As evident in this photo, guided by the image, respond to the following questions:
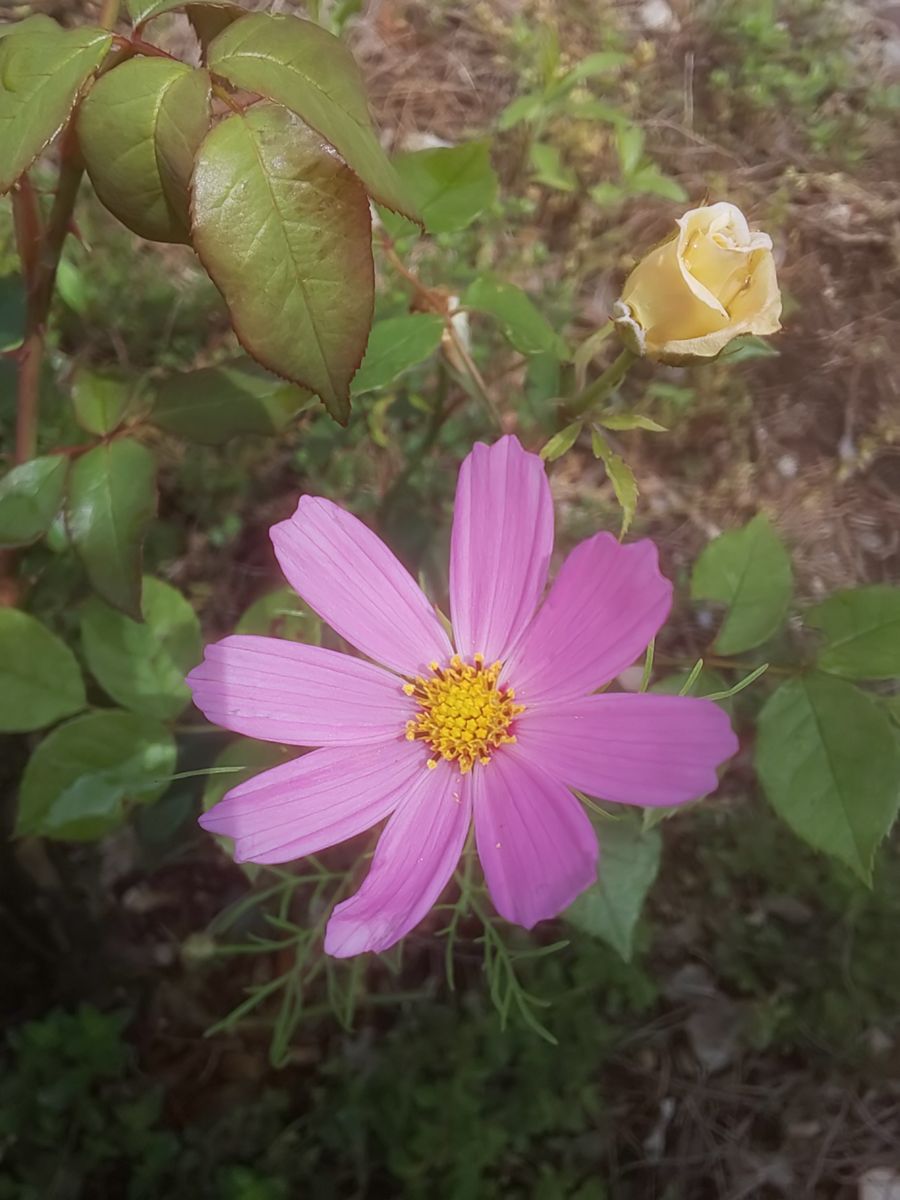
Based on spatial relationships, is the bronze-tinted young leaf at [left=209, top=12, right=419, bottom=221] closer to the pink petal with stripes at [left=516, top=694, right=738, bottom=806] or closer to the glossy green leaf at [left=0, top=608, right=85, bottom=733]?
the pink petal with stripes at [left=516, top=694, right=738, bottom=806]

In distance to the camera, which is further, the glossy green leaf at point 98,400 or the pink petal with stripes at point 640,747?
the glossy green leaf at point 98,400

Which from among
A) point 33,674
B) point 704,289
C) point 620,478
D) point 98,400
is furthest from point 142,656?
point 704,289

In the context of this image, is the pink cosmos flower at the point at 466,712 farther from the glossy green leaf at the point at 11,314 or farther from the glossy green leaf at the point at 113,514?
the glossy green leaf at the point at 11,314

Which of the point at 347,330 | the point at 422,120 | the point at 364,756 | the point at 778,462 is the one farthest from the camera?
the point at 422,120

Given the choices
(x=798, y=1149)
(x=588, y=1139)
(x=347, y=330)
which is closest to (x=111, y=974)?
(x=588, y=1139)

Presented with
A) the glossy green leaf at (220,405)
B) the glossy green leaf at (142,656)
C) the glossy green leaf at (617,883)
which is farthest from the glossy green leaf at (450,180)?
the glossy green leaf at (617,883)

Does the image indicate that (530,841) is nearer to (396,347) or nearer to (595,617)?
(595,617)

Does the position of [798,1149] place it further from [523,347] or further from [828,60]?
[828,60]
